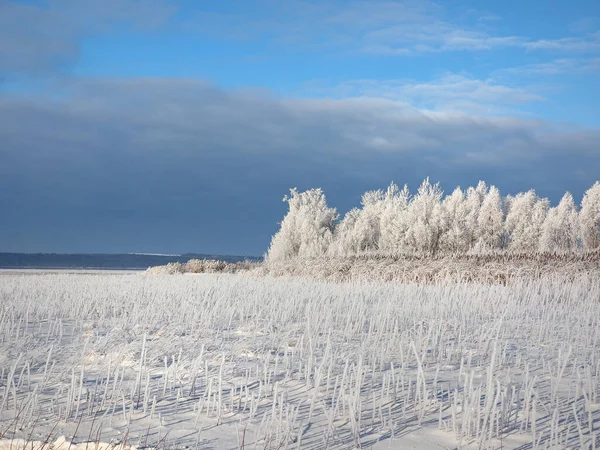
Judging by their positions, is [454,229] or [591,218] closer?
[454,229]

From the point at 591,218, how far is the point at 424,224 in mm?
10189

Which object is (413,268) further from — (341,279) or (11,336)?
(11,336)

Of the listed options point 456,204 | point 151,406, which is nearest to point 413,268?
point 151,406

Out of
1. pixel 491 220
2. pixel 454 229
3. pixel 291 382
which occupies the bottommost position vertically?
pixel 291 382

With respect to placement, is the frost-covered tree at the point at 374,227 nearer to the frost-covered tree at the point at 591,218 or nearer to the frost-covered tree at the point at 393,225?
the frost-covered tree at the point at 393,225

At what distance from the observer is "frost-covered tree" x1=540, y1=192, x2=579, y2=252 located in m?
28.7

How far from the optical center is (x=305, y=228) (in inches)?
1188

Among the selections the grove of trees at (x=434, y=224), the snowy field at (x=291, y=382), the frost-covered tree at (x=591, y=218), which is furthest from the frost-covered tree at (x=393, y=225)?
the snowy field at (x=291, y=382)

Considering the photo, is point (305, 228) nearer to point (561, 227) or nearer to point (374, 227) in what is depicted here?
point (374, 227)

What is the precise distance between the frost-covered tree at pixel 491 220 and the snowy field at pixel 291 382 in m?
23.1

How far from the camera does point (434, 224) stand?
2839 centimetres

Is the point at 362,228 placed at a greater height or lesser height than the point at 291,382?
greater

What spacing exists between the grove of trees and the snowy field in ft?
64.9

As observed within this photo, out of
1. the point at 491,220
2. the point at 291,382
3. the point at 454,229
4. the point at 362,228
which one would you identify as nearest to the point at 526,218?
the point at 491,220
